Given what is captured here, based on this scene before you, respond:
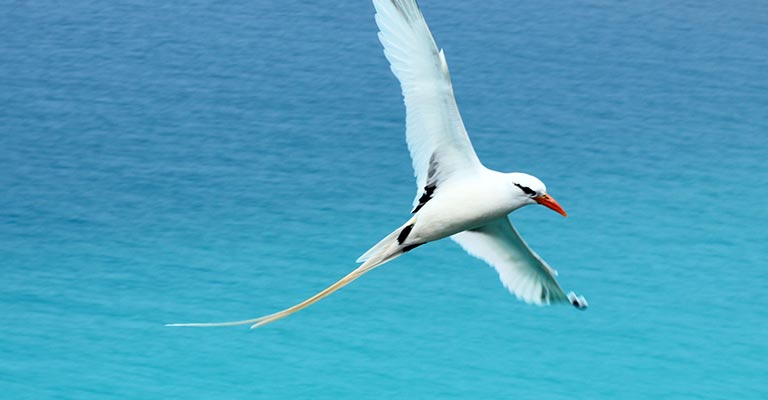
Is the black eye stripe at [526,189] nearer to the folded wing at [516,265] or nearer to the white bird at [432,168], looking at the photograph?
the white bird at [432,168]

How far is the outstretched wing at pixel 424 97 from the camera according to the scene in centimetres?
338

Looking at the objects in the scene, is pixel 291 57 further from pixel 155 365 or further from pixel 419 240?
pixel 419 240

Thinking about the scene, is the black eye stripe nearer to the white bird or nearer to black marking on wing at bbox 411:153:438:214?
the white bird

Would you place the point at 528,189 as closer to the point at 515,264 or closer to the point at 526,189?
the point at 526,189

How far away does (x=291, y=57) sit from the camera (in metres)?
8.22

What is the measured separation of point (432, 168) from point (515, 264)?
0.55 m

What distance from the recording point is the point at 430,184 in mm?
3682

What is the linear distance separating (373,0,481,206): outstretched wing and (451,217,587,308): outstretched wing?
37 centimetres

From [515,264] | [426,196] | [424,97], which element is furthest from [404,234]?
[515,264]

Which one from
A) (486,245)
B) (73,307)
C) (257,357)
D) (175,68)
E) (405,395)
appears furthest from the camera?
(175,68)

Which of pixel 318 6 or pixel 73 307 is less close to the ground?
pixel 318 6

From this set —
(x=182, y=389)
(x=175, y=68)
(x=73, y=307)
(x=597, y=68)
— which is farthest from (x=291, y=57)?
(x=182, y=389)

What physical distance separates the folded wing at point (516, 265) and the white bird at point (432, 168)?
377 millimetres

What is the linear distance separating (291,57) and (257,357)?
10.6 ft
